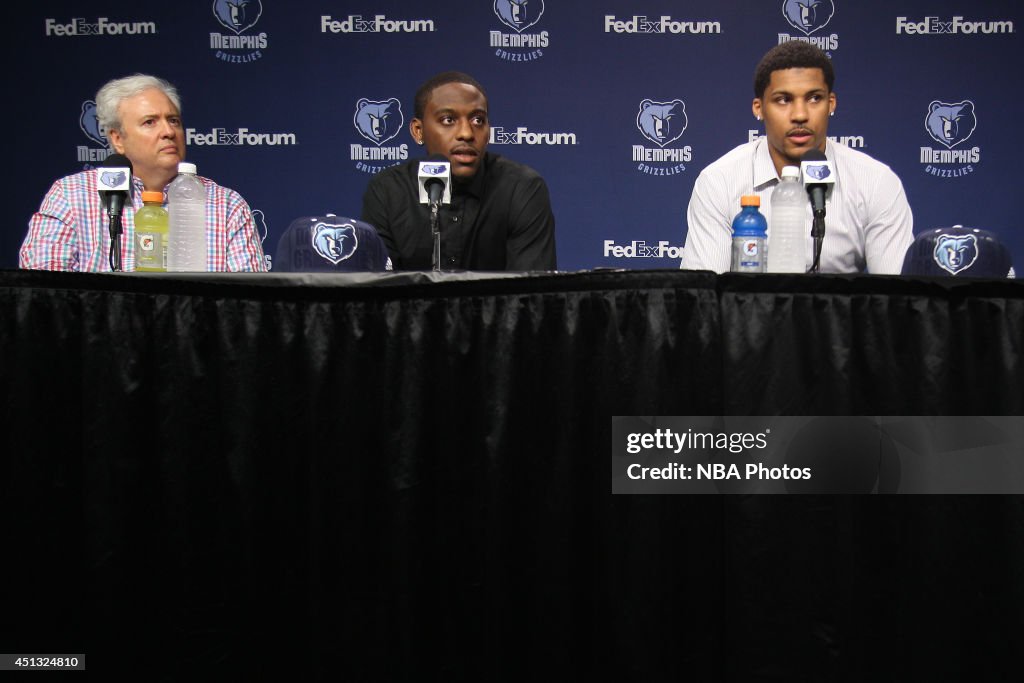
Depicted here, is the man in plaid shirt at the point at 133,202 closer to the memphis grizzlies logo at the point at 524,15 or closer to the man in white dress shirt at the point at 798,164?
the man in white dress shirt at the point at 798,164

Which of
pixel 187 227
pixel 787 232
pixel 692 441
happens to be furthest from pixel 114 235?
pixel 787 232

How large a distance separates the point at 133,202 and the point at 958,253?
206 cm

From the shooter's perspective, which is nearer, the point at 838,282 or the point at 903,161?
the point at 838,282

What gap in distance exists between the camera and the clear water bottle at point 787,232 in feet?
6.08

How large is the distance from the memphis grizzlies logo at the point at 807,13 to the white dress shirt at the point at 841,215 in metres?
1.45

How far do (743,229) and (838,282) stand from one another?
0.46m

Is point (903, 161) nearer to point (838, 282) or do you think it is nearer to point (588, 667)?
point (838, 282)

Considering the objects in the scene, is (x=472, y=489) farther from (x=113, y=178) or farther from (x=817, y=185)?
(x=113, y=178)

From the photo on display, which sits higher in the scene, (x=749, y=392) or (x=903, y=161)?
(x=903, y=161)

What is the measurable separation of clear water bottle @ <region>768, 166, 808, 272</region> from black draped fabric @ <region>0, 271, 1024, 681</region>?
458 millimetres

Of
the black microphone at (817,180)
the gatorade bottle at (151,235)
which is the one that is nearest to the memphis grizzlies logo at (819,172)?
the black microphone at (817,180)

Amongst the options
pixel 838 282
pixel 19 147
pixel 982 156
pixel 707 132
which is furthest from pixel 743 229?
pixel 19 147

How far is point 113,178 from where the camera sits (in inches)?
72.5

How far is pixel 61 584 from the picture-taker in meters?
1.48
